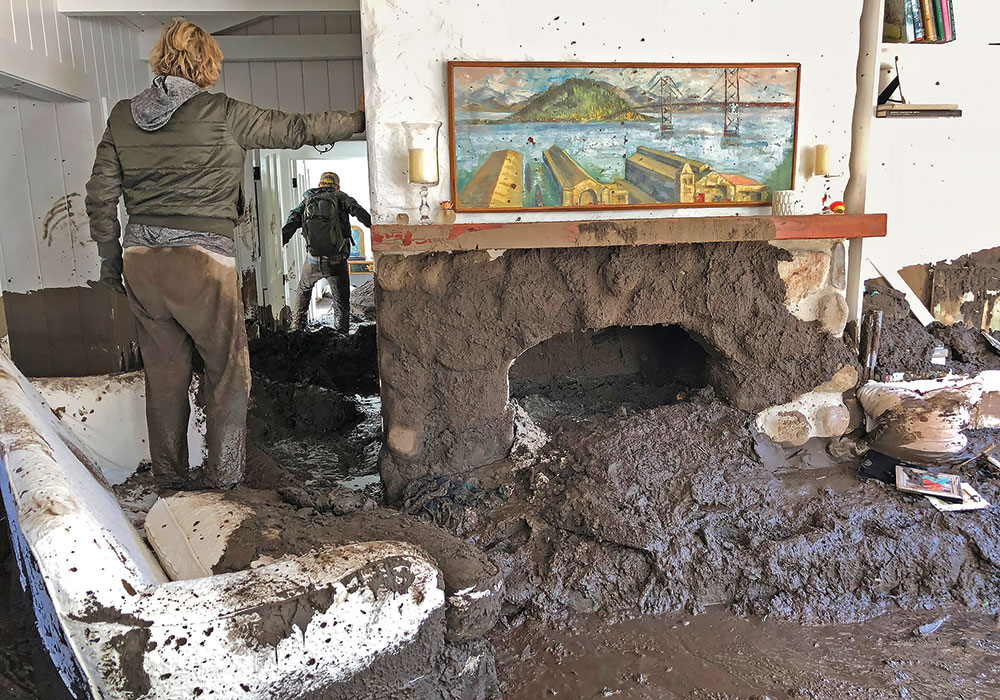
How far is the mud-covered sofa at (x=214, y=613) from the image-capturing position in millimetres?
1647

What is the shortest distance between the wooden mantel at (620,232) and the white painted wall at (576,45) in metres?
0.25

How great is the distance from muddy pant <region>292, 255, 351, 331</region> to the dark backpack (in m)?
0.11

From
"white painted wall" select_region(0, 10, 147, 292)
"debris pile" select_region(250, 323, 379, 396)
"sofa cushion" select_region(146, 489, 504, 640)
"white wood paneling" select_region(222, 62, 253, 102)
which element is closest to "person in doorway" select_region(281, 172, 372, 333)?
"debris pile" select_region(250, 323, 379, 396)

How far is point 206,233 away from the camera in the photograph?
3.02 metres

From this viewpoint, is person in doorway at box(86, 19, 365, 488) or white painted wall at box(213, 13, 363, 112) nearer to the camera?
person in doorway at box(86, 19, 365, 488)

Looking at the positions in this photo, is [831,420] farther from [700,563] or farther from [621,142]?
[621,142]

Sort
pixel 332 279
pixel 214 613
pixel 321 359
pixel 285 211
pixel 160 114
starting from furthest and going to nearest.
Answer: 1. pixel 285 211
2. pixel 332 279
3. pixel 321 359
4. pixel 160 114
5. pixel 214 613

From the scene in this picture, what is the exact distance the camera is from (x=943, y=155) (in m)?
3.91

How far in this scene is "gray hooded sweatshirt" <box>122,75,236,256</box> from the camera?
2879mm

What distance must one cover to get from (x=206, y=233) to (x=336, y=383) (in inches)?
104

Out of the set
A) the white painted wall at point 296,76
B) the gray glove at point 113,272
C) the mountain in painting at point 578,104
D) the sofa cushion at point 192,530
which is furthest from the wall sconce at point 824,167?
the white painted wall at point 296,76

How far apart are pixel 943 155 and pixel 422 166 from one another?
277 cm

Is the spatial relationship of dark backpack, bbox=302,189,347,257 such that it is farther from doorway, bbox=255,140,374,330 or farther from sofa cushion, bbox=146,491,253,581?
sofa cushion, bbox=146,491,253,581

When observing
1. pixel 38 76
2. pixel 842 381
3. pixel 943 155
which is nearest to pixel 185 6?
pixel 38 76
